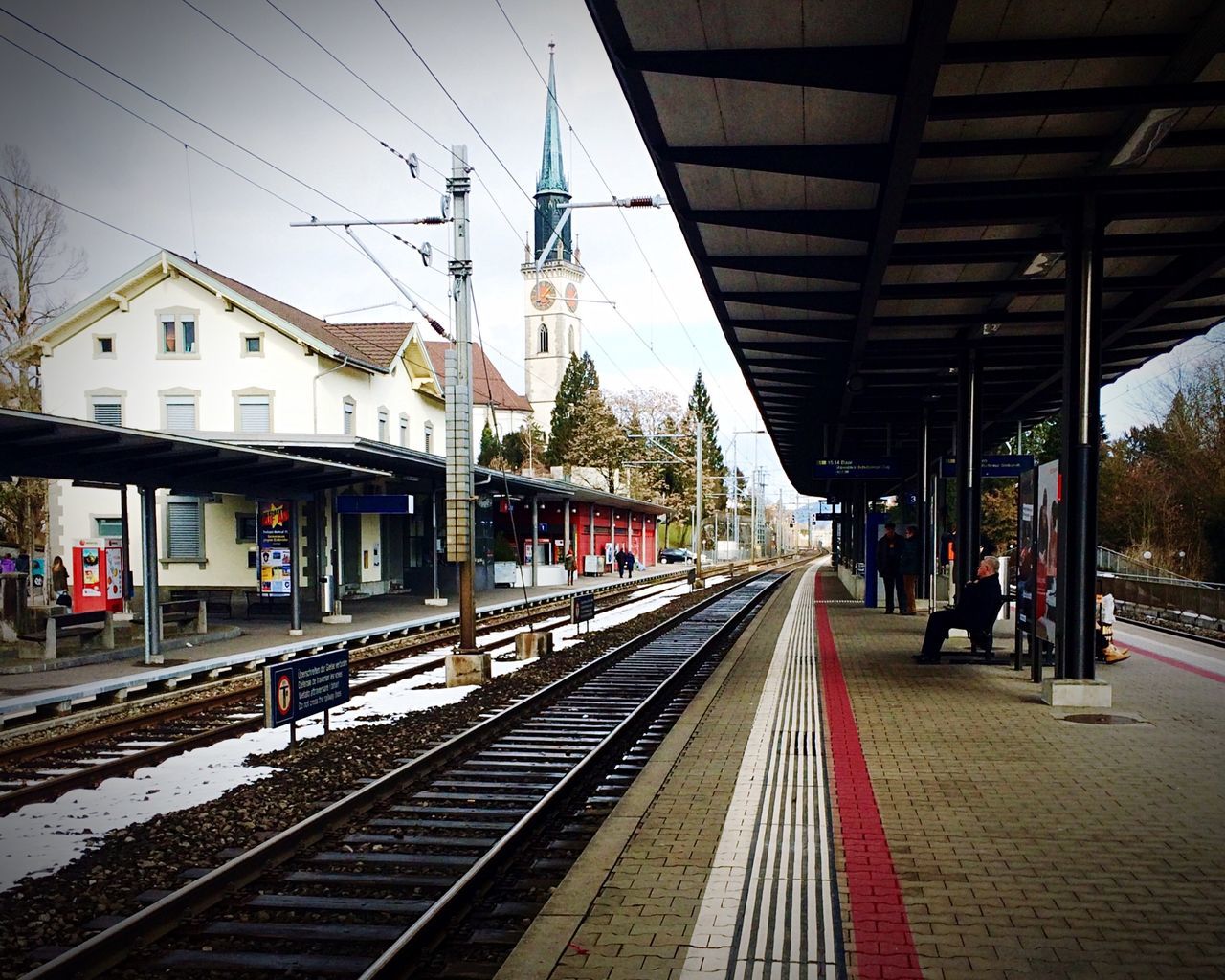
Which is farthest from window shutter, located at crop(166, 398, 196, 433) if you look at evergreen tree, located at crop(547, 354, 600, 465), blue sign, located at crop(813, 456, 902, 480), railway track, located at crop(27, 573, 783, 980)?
evergreen tree, located at crop(547, 354, 600, 465)

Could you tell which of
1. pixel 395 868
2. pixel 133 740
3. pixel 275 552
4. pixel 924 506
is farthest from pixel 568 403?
pixel 395 868

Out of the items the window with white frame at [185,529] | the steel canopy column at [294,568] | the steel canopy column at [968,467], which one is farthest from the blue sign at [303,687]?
the window with white frame at [185,529]

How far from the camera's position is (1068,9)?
6.49 metres

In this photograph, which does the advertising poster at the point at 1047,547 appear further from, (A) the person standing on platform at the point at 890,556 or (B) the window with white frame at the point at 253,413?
(B) the window with white frame at the point at 253,413

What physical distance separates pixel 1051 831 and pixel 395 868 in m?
3.70

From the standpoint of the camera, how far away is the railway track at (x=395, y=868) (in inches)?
183

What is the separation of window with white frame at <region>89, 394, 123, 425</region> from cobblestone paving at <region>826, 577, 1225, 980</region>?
29855 millimetres

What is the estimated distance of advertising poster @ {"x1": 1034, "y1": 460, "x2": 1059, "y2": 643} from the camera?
10.5m

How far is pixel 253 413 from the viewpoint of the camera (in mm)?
34062

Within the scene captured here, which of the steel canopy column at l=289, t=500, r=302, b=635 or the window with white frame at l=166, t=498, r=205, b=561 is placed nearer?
the steel canopy column at l=289, t=500, r=302, b=635

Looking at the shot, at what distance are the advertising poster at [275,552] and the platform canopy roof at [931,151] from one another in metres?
9.94

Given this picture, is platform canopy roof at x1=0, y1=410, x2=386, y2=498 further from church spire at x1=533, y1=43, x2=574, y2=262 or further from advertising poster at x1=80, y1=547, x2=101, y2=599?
church spire at x1=533, y1=43, x2=574, y2=262

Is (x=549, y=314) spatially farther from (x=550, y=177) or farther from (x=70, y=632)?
(x=70, y=632)

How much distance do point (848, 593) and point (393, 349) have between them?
59.5ft
